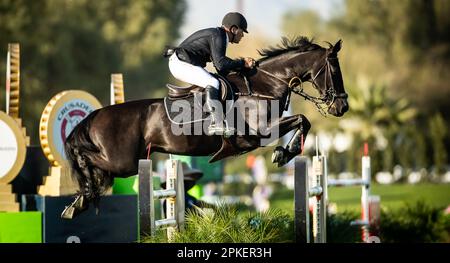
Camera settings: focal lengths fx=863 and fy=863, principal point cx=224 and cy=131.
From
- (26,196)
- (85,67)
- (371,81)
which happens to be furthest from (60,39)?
(26,196)

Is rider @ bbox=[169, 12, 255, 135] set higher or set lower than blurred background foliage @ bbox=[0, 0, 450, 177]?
lower

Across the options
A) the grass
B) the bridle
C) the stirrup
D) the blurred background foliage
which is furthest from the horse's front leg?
the blurred background foliage

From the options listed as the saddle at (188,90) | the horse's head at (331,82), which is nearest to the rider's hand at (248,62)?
the saddle at (188,90)

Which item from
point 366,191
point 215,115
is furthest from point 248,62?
point 366,191

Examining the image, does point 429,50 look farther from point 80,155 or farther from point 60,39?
point 80,155

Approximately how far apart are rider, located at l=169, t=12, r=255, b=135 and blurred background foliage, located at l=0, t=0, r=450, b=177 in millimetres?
16605

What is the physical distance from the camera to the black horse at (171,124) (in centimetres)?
783

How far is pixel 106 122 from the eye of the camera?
8039 mm

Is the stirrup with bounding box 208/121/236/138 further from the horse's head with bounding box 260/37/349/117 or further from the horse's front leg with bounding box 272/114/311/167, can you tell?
the horse's head with bounding box 260/37/349/117

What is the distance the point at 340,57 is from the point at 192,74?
3003 cm

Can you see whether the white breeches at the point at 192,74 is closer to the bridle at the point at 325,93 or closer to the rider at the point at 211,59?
the rider at the point at 211,59

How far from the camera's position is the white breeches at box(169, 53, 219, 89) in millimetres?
7664

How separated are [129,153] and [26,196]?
59.4 inches

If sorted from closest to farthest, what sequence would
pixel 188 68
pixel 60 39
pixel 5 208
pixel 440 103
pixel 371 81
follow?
pixel 188 68 < pixel 5 208 < pixel 60 39 < pixel 371 81 < pixel 440 103
